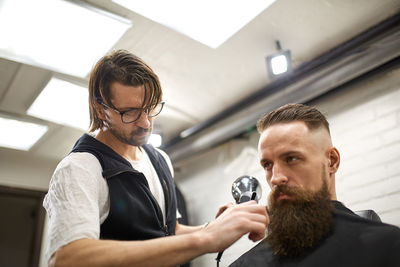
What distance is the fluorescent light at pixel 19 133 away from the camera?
4.53 m

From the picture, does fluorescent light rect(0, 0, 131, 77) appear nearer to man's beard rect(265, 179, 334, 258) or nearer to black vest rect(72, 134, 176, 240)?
black vest rect(72, 134, 176, 240)

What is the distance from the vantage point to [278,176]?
1.65 metres

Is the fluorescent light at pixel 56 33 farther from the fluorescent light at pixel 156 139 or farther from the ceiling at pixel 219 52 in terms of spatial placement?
the fluorescent light at pixel 156 139

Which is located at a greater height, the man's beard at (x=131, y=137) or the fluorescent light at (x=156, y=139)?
the fluorescent light at (x=156, y=139)

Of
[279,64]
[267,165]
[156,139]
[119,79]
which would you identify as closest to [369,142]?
[279,64]

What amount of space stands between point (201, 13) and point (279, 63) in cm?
75

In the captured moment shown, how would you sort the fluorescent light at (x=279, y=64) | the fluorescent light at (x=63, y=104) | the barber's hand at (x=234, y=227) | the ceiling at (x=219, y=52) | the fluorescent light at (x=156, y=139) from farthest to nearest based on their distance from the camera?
the fluorescent light at (x=156, y=139)
the fluorescent light at (x=63, y=104)
the fluorescent light at (x=279, y=64)
the ceiling at (x=219, y=52)
the barber's hand at (x=234, y=227)

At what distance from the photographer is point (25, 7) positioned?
9.02ft

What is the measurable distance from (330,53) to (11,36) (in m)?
2.62

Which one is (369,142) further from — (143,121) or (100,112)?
(100,112)

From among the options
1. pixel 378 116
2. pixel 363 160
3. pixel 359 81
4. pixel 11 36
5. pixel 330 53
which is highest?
pixel 11 36

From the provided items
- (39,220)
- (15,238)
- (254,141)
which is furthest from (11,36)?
(15,238)

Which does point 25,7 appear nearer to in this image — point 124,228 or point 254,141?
point 124,228

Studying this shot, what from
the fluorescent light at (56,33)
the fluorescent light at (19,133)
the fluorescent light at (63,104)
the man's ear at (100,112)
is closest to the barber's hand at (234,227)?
the man's ear at (100,112)
